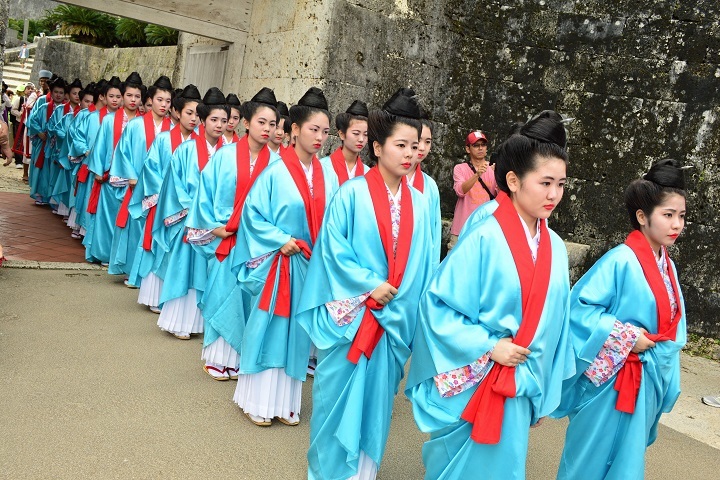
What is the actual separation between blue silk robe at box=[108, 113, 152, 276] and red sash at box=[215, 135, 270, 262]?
2.29 meters

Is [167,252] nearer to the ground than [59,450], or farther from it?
farther from it

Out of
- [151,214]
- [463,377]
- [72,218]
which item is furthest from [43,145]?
[463,377]

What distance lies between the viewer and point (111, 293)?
274 inches

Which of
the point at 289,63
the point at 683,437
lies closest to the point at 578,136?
the point at 289,63

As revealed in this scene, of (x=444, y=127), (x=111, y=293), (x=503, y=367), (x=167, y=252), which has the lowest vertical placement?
(x=111, y=293)

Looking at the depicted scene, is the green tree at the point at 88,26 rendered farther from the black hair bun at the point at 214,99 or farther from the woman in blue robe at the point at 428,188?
the woman in blue robe at the point at 428,188

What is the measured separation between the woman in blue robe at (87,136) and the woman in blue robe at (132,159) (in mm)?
1241

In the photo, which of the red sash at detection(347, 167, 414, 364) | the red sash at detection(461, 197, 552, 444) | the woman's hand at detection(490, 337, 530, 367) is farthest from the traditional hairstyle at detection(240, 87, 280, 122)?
the woman's hand at detection(490, 337, 530, 367)

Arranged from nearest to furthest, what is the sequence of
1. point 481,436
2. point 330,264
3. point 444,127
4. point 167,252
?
point 481,436
point 330,264
point 167,252
point 444,127

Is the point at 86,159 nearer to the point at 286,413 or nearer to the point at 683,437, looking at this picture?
the point at 286,413

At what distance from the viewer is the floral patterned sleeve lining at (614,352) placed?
133 inches

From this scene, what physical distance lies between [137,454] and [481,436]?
1.83 meters

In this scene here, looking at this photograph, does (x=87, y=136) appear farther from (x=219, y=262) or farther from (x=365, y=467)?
(x=365, y=467)

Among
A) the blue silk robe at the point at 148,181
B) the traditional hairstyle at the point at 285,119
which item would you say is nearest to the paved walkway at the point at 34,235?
the blue silk robe at the point at 148,181
